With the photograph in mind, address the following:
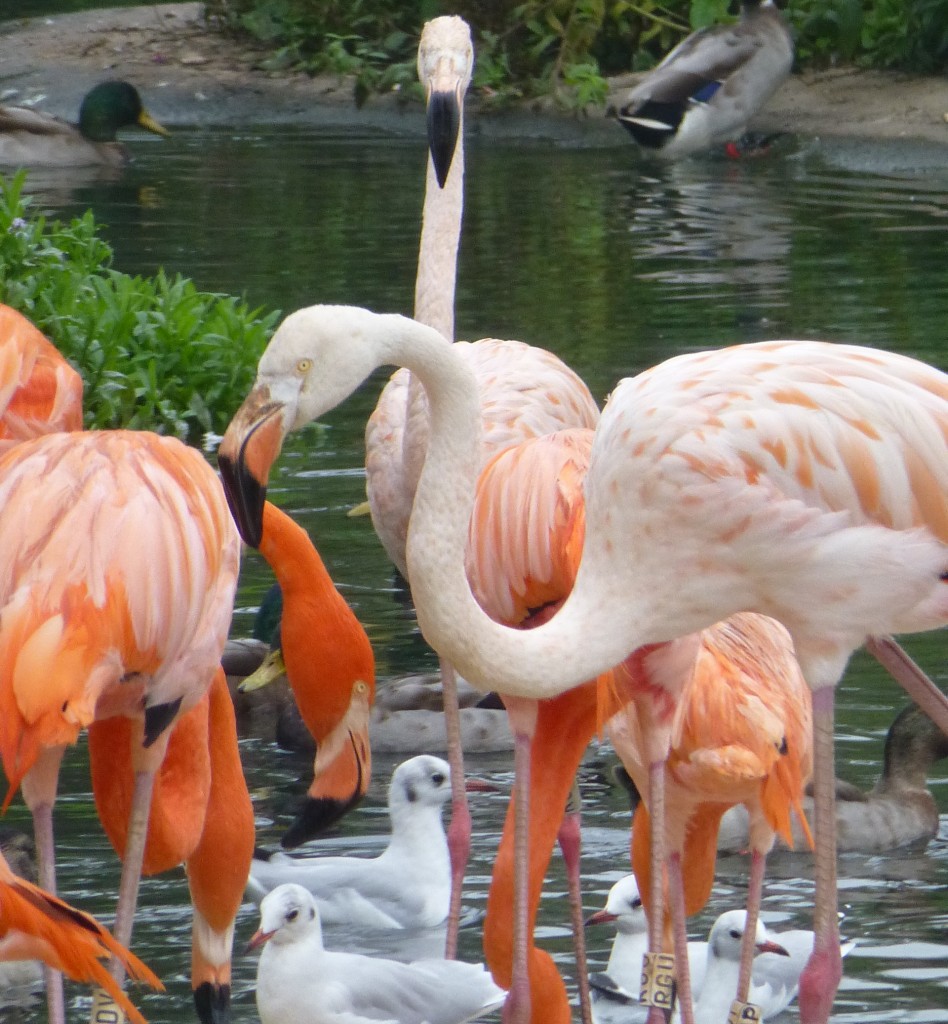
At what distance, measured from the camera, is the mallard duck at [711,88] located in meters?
15.9

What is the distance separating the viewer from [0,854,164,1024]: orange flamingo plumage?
2.92m

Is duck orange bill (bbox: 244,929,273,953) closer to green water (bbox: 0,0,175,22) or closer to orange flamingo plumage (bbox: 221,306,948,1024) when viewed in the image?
orange flamingo plumage (bbox: 221,306,948,1024)

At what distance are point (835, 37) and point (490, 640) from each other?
48.5ft

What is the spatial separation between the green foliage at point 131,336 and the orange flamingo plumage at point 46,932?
4.83 meters

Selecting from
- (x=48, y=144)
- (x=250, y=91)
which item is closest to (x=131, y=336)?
(x=48, y=144)

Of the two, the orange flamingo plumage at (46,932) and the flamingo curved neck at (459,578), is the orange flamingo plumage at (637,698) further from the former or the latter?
the orange flamingo plumage at (46,932)

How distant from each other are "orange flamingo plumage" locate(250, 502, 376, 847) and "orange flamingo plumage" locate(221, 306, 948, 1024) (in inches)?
34.4

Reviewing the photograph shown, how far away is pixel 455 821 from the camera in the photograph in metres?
4.52

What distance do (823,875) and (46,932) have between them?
4.57 feet

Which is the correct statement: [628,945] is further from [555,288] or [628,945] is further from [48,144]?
[48,144]

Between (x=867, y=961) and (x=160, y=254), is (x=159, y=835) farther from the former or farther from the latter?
(x=160, y=254)

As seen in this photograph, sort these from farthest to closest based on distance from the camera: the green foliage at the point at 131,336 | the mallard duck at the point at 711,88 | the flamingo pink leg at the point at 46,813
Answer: the mallard duck at the point at 711,88
the green foliage at the point at 131,336
the flamingo pink leg at the point at 46,813

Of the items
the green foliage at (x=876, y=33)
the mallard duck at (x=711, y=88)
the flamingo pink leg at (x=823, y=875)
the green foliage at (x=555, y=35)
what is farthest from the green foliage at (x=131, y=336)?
the green foliage at (x=876, y=33)

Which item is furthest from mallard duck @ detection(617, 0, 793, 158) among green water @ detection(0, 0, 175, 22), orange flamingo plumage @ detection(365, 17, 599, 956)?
orange flamingo plumage @ detection(365, 17, 599, 956)
